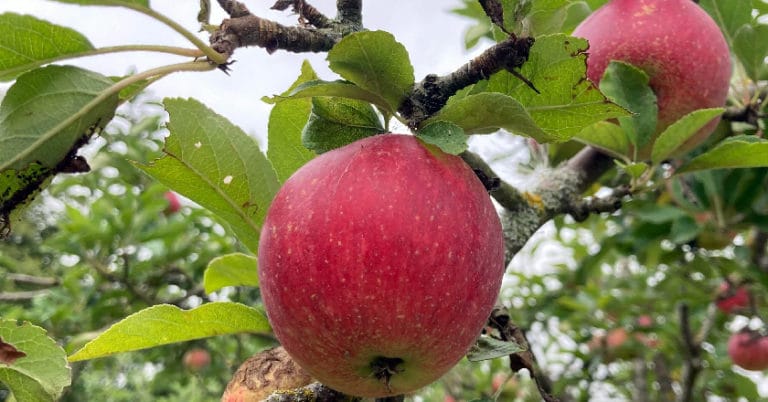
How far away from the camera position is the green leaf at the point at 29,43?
730mm

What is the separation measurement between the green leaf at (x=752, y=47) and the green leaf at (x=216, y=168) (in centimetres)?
119

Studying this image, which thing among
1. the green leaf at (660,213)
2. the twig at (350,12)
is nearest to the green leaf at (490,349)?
the twig at (350,12)

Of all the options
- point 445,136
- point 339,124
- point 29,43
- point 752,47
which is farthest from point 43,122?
point 752,47

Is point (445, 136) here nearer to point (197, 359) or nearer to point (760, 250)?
point (760, 250)

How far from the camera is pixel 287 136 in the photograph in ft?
3.28

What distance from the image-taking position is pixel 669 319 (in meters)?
3.08

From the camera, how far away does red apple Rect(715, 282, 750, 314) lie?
2.50m

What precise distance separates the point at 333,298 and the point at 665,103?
866 mm

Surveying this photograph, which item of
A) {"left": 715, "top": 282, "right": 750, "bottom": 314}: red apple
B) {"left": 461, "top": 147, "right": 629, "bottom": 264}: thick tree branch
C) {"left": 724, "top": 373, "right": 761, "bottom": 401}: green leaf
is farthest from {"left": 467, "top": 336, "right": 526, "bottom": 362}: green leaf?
{"left": 724, "top": 373, "right": 761, "bottom": 401}: green leaf

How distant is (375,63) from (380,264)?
23cm

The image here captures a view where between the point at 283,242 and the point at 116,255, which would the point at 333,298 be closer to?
the point at 283,242

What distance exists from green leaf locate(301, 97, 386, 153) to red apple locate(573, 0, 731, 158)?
0.57 metres

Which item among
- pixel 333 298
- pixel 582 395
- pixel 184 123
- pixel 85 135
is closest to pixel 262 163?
pixel 184 123

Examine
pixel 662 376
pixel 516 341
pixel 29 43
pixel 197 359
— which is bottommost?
pixel 662 376
